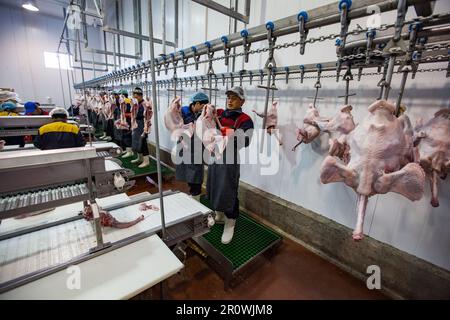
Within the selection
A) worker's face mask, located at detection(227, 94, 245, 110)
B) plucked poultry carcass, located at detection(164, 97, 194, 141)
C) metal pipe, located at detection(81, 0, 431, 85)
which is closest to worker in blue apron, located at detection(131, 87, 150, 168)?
plucked poultry carcass, located at detection(164, 97, 194, 141)

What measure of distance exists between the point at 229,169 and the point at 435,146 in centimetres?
151

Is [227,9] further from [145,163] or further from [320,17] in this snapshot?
[145,163]

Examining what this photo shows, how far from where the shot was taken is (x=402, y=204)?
5.80 ft

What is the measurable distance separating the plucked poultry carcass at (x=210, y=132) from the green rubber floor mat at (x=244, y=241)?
1053 mm

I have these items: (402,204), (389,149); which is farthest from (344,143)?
(402,204)

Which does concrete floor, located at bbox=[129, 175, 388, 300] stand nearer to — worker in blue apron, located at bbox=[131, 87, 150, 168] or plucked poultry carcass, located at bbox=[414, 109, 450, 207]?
plucked poultry carcass, located at bbox=[414, 109, 450, 207]

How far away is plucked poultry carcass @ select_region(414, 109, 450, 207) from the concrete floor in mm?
1200

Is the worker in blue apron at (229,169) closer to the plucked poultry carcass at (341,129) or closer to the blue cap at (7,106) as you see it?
the plucked poultry carcass at (341,129)

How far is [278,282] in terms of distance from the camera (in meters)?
1.92

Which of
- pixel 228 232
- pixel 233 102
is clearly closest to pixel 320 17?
pixel 233 102

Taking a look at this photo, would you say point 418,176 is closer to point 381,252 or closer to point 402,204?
point 402,204

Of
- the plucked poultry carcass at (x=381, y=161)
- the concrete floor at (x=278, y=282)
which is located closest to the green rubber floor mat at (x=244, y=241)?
the concrete floor at (x=278, y=282)

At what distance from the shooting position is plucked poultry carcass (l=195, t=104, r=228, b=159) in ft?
5.36

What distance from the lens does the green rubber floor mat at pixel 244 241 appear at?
1.98 m
